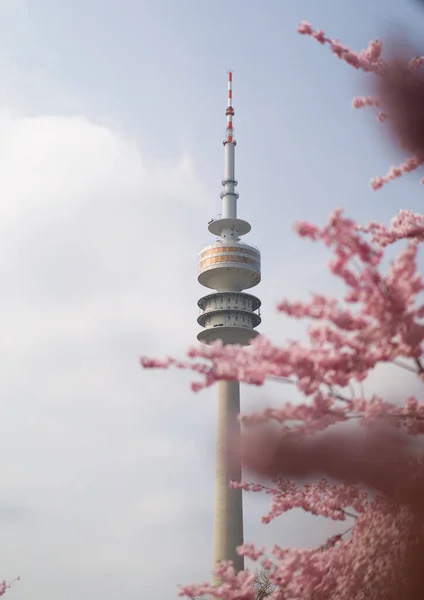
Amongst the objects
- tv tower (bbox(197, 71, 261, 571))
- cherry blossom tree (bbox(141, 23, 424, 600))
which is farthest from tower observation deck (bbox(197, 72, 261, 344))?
cherry blossom tree (bbox(141, 23, 424, 600))

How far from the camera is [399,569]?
21.4 feet

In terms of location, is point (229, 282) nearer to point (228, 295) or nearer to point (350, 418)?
point (228, 295)

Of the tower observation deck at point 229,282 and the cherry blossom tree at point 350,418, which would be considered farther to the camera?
the tower observation deck at point 229,282

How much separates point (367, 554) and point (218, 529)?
47871 millimetres

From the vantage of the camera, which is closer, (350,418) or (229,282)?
(350,418)

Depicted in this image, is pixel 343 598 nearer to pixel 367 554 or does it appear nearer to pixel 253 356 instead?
pixel 367 554

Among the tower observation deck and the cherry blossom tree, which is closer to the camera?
the cherry blossom tree

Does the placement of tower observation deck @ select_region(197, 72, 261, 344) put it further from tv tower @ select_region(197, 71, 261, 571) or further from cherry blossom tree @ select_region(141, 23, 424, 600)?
cherry blossom tree @ select_region(141, 23, 424, 600)

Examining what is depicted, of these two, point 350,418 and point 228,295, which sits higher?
point 228,295

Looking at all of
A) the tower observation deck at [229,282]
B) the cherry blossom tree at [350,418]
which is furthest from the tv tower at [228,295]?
the cherry blossom tree at [350,418]

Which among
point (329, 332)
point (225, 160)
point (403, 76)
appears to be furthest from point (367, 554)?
point (225, 160)

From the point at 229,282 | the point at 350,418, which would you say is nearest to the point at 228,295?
the point at 229,282

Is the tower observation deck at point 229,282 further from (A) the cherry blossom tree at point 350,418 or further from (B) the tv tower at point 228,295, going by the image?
(A) the cherry blossom tree at point 350,418

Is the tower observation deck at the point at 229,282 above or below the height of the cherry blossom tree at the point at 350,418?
above
